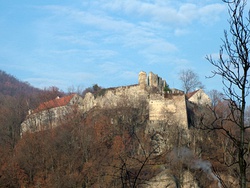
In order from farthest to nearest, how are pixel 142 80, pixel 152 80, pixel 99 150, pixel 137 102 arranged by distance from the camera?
pixel 152 80 < pixel 142 80 < pixel 137 102 < pixel 99 150

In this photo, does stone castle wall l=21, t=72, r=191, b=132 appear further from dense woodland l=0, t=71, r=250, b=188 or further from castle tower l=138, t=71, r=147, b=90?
dense woodland l=0, t=71, r=250, b=188

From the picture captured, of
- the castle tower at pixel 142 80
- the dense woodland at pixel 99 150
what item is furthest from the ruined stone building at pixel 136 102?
the dense woodland at pixel 99 150

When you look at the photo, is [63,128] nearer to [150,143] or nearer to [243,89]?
[150,143]

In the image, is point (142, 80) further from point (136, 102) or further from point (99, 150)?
point (99, 150)

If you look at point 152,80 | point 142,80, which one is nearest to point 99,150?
point 142,80

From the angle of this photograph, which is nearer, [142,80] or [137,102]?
[137,102]

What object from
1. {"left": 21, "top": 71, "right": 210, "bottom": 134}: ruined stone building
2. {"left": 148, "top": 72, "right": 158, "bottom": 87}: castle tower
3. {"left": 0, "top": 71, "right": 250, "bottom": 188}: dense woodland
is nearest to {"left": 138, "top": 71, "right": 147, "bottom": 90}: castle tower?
{"left": 21, "top": 71, "right": 210, "bottom": 134}: ruined stone building

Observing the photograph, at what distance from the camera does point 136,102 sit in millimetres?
39344

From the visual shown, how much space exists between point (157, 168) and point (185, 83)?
69.2ft

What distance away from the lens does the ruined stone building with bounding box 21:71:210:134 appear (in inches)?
1469

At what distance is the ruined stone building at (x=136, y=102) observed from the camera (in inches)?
1469

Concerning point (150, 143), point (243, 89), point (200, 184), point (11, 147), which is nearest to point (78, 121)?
point (11, 147)

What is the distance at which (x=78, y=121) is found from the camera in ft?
137

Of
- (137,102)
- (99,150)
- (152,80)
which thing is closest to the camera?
(99,150)
